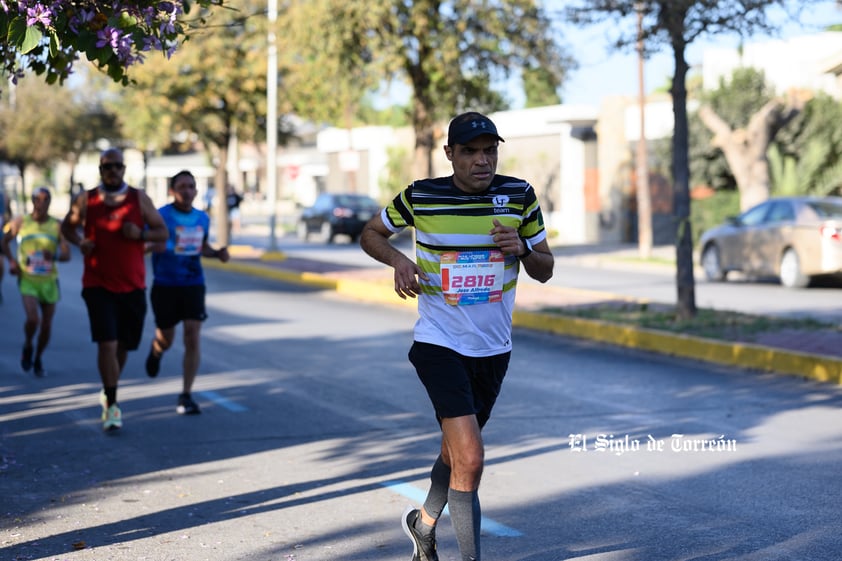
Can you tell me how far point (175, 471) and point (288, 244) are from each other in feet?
108

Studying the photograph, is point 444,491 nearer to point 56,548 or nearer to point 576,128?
point 56,548

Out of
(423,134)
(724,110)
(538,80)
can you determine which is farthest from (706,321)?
(724,110)

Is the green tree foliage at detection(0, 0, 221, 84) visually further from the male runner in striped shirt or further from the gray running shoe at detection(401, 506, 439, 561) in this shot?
the gray running shoe at detection(401, 506, 439, 561)

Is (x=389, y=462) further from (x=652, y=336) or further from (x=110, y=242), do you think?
(x=652, y=336)

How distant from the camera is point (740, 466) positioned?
7570 mm

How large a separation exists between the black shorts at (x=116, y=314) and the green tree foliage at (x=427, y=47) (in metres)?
12.3

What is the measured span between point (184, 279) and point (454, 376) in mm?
5144

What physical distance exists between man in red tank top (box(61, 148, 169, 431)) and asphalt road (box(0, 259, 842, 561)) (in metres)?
0.54

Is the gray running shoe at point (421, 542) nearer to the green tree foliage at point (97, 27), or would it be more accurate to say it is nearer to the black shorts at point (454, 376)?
the black shorts at point (454, 376)

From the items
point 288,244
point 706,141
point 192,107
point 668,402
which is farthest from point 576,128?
point 668,402

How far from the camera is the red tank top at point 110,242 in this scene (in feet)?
29.4

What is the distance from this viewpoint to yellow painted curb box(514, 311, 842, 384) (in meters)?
11.1

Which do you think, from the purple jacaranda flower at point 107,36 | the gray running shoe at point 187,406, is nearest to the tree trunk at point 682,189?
the gray running shoe at point 187,406

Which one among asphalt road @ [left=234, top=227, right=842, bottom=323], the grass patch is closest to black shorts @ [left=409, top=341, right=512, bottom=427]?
the grass patch
